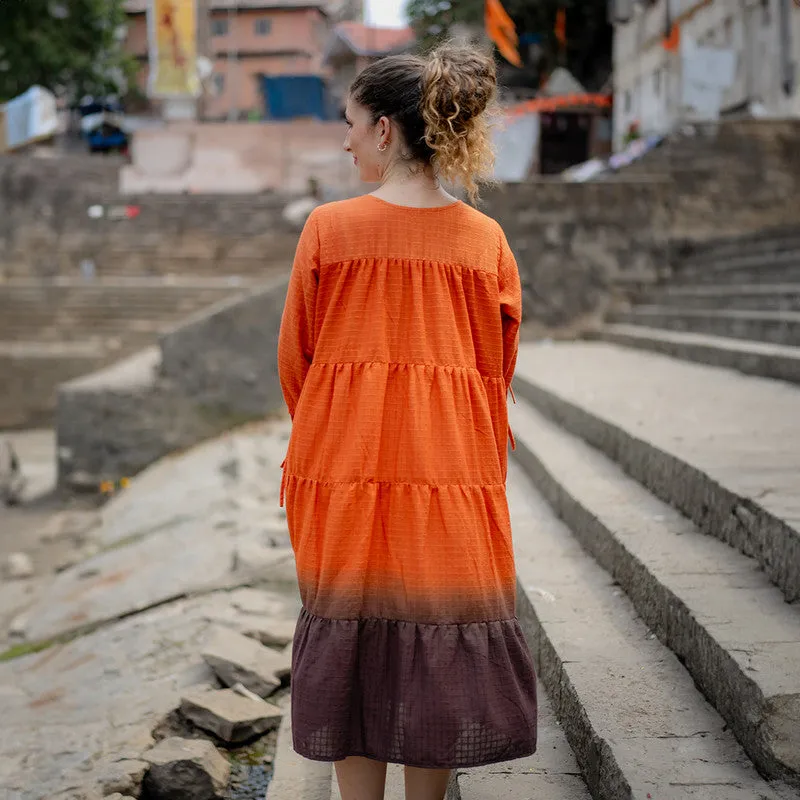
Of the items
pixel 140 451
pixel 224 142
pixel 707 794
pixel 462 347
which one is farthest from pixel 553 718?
pixel 224 142

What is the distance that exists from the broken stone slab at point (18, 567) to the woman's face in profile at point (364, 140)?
5.42m

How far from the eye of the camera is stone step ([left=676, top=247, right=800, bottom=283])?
308 inches

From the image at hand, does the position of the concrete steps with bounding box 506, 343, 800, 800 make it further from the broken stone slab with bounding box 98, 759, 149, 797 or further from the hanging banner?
the hanging banner

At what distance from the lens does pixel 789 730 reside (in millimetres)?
1944

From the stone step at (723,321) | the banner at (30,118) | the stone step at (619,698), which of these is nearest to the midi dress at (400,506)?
the stone step at (619,698)

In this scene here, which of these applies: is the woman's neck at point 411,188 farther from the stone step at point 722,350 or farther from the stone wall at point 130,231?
the stone wall at point 130,231

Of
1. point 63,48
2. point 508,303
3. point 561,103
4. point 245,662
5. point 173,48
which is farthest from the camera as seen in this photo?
point 63,48

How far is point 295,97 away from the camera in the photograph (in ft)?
108

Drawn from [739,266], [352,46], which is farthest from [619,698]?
[352,46]

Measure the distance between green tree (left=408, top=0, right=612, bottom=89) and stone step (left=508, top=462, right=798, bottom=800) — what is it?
2469 centimetres

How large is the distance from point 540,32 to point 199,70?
986cm

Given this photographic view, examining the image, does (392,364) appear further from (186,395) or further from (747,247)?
(747,247)

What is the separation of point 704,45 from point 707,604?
20109 millimetres

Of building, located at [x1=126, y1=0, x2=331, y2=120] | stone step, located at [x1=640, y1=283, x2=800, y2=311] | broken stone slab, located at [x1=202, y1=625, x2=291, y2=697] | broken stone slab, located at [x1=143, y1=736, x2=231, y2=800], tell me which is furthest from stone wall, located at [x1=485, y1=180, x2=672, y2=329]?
building, located at [x1=126, y1=0, x2=331, y2=120]
